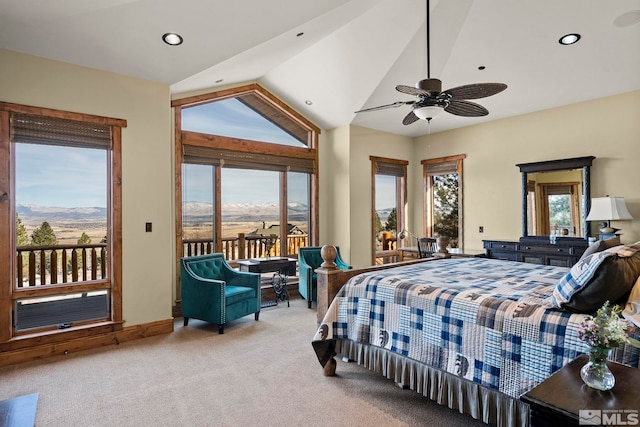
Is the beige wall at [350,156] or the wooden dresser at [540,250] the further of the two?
the wooden dresser at [540,250]

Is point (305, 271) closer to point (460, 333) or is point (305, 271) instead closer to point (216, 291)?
point (216, 291)

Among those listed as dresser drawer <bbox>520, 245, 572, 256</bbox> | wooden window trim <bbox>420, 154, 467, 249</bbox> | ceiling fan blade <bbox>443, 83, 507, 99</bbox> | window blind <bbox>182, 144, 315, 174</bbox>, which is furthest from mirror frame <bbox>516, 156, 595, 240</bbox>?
window blind <bbox>182, 144, 315, 174</bbox>

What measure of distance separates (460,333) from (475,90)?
200 cm

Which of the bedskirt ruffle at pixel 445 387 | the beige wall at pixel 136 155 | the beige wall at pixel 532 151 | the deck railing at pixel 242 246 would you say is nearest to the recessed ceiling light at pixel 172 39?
the beige wall at pixel 136 155

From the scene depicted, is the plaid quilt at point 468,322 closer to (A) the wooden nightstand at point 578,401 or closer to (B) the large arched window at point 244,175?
(A) the wooden nightstand at point 578,401

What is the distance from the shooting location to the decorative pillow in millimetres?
1743

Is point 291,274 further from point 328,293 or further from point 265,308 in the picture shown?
point 328,293

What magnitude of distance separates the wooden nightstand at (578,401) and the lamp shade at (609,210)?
3.81 m

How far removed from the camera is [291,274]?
6.05 metres

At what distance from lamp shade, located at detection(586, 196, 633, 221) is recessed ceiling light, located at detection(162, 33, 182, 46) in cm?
526

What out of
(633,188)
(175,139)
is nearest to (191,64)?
(175,139)

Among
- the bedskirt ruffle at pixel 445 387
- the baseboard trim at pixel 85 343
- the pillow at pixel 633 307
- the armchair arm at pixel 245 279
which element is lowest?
the baseboard trim at pixel 85 343

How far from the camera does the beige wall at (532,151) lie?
182 inches

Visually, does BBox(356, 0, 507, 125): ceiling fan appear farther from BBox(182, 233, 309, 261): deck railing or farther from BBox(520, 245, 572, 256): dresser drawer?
BBox(182, 233, 309, 261): deck railing
